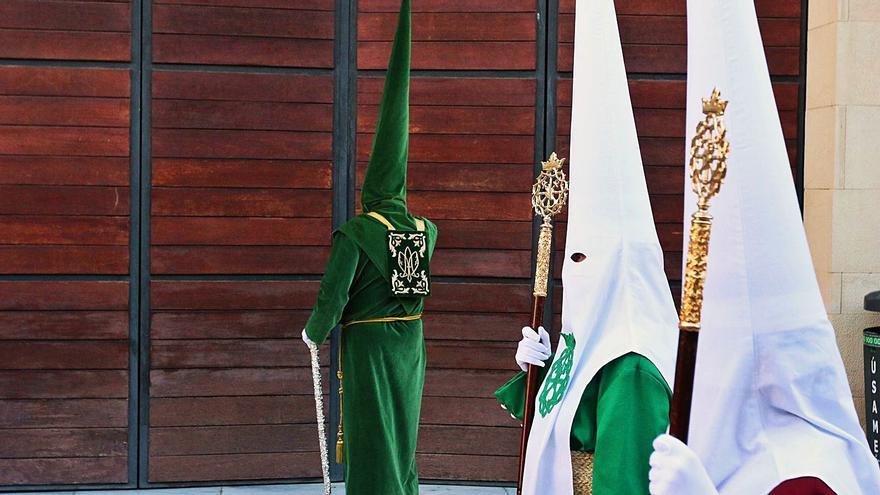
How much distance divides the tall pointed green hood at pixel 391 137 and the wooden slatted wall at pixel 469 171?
0.93m

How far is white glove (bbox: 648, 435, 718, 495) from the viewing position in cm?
182

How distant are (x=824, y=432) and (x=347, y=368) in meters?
3.01

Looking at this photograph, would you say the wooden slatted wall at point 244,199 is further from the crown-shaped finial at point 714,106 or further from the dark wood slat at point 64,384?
the crown-shaped finial at point 714,106

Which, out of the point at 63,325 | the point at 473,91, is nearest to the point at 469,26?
the point at 473,91

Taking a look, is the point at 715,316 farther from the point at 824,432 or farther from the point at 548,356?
the point at 548,356

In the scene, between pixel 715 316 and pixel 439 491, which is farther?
pixel 439 491

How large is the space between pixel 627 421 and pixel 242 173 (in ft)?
12.2

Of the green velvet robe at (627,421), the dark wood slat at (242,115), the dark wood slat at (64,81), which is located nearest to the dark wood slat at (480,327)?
the dark wood slat at (242,115)

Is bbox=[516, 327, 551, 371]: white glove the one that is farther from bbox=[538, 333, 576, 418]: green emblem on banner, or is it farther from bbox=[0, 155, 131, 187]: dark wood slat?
bbox=[0, 155, 131, 187]: dark wood slat

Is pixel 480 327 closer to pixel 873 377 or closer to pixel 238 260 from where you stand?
pixel 238 260

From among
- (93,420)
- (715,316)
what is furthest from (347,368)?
(715,316)

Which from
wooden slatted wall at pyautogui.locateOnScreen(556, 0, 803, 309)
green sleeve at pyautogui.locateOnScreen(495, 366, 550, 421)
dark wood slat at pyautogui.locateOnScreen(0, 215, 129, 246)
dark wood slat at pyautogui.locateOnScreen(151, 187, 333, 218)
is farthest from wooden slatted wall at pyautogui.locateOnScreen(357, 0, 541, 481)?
green sleeve at pyautogui.locateOnScreen(495, 366, 550, 421)

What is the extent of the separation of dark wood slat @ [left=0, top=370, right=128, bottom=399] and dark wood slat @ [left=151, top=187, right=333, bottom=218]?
87 cm

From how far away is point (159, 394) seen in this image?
5605 mm
